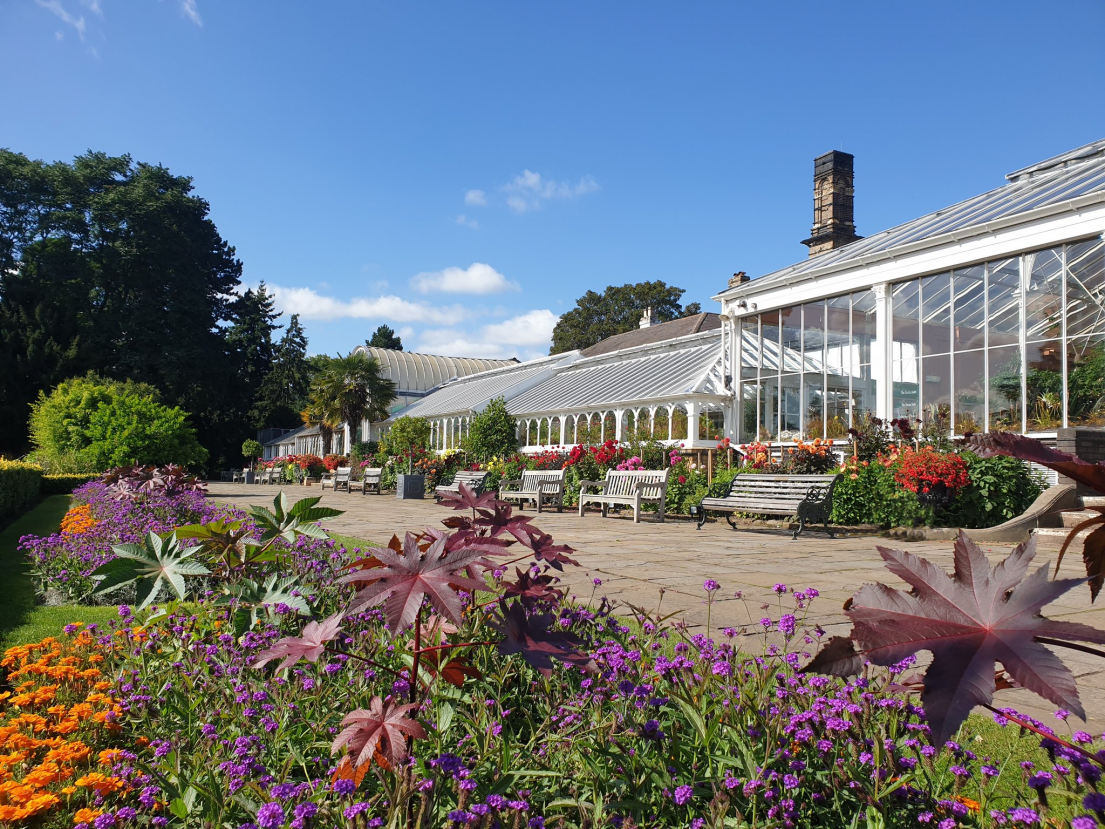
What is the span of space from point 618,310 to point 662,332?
60.2 feet

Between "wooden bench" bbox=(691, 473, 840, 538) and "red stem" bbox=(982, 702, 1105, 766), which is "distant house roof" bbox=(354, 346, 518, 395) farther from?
"red stem" bbox=(982, 702, 1105, 766)

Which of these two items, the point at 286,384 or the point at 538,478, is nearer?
the point at 538,478

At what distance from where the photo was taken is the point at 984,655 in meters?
0.73

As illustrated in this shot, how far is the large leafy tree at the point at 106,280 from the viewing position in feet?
116

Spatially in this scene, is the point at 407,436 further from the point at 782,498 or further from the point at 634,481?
the point at 782,498

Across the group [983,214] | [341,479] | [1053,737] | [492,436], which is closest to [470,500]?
[1053,737]

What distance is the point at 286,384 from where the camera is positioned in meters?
54.7

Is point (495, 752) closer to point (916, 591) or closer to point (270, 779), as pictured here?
point (270, 779)

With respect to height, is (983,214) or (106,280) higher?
(106,280)

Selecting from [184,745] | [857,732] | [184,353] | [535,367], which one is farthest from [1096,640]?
[184,353]

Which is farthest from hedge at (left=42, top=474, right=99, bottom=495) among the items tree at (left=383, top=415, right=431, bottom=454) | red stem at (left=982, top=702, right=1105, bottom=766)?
red stem at (left=982, top=702, right=1105, bottom=766)

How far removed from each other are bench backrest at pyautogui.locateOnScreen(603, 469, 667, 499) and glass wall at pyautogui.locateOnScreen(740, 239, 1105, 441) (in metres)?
4.40

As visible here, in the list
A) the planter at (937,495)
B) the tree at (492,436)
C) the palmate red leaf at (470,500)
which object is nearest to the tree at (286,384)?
the tree at (492,436)

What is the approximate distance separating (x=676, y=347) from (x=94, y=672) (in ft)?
70.1
